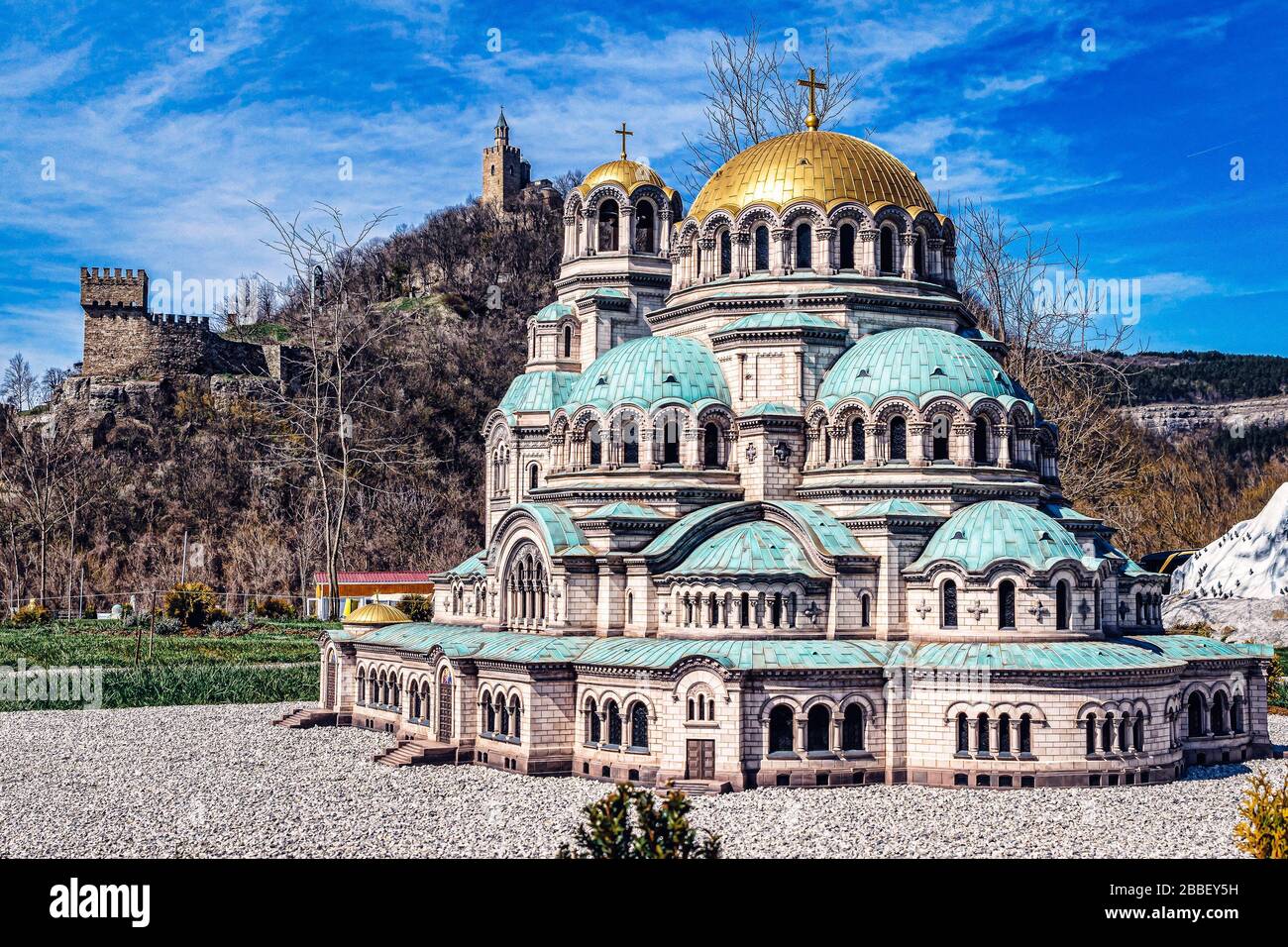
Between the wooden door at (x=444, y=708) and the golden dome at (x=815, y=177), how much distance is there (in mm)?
14053

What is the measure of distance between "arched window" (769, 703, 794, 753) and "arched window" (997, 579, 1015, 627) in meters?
4.84

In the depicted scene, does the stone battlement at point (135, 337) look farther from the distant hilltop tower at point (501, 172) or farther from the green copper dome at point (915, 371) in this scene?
the green copper dome at point (915, 371)

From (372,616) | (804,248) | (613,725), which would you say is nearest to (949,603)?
(613,725)

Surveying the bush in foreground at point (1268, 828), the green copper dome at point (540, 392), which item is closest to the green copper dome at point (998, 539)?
the bush in foreground at point (1268, 828)

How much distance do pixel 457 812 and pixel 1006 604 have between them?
12023 millimetres

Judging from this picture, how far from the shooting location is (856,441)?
3130 centimetres

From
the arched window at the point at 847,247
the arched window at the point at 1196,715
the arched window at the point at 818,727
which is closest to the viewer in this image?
the arched window at the point at 818,727

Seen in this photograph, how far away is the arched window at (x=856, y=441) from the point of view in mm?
31156

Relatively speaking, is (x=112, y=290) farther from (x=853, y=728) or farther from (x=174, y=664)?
(x=853, y=728)

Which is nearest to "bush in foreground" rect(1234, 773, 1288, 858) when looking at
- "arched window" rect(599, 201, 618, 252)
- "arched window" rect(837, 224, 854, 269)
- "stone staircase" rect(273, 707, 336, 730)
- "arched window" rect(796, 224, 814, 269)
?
"arched window" rect(837, 224, 854, 269)

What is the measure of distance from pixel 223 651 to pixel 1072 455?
35.1 metres

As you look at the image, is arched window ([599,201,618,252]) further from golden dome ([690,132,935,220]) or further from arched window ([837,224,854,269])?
arched window ([837,224,854,269])

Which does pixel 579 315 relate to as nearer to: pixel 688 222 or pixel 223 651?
pixel 688 222

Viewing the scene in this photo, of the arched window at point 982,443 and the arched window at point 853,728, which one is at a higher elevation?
the arched window at point 982,443
